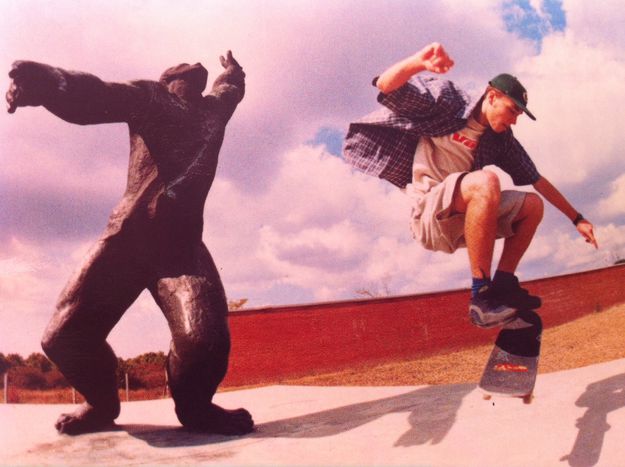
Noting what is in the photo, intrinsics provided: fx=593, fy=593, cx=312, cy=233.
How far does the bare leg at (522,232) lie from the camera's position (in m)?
2.41

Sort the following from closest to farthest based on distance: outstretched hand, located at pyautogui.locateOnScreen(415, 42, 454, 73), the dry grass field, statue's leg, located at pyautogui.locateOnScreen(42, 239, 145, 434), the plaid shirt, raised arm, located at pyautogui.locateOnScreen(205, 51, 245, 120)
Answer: outstretched hand, located at pyautogui.locateOnScreen(415, 42, 454, 73) → the plaid shirt → statue's leg, located at pyautogui.locateOnScreen(42, 239, 145, 434) → raised arm, located at pyautogui.locateOnScreen(205, 51, 245, 120) → the dry grass field

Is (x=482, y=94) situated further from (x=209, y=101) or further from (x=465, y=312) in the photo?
(x=465, y=312)

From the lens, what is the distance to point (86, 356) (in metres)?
3.13

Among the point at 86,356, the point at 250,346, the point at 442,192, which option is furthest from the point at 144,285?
the point at 250,346

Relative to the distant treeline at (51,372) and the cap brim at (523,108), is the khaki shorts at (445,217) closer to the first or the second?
the cap brim at (523,108)

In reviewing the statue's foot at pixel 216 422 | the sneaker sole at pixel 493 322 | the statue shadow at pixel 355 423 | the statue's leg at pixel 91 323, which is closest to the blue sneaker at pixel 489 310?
the sneaker sole at pixel 493 322

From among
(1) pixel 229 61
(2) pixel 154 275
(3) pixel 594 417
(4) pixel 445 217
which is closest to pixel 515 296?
(4) pixel 445 217

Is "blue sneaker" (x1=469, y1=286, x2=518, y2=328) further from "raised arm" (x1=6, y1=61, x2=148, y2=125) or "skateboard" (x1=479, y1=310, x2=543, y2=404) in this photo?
"raised arm" (x1=6, y1=61, x2=148, y2=125)

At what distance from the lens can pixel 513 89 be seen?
7.79 ft

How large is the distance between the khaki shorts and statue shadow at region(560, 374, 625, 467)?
35.0 inches

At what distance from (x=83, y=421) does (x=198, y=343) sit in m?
0.89

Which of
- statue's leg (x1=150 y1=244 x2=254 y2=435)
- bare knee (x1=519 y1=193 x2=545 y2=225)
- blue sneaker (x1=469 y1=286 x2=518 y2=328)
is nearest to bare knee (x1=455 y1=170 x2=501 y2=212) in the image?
bare knee (x1=519 y1=193 x2=545 y2=225)

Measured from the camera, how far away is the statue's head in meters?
3.54

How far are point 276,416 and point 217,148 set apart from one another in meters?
1.69
